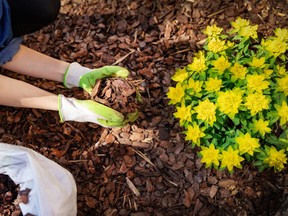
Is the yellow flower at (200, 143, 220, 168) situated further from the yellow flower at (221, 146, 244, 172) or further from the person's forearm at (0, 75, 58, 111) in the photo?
the person's forearm at (0, 75, 58, 111)

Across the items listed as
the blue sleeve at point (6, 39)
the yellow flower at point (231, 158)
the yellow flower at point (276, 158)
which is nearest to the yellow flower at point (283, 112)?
the yellow flower at point (276, 158)

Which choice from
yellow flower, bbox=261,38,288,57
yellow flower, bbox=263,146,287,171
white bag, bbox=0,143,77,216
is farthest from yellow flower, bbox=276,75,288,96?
white bag, bbox=0,143,77,216

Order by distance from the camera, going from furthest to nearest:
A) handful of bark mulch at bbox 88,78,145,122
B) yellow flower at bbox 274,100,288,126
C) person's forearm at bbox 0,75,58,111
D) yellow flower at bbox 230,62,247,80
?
handful of bark mulch at bbox 88,78,145,122 → person's forearm at bbox 0,75,58,111 → yellow flower at bbox 230,62,247,80 → yellow flower at bbox 274,100,288,126

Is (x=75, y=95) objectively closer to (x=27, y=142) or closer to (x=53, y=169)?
(x=27, y=142)

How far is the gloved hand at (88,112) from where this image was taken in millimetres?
1817

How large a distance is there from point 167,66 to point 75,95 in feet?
1.63

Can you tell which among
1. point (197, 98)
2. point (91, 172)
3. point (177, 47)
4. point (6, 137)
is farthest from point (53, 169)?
point (177, 47)

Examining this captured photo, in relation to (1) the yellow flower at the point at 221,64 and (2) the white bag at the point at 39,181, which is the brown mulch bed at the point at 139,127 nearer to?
(2) the white bag at the point at 39,181

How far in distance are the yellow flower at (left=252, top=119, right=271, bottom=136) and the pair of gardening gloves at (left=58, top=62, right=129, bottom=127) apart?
60cm

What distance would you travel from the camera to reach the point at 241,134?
63.9 inches

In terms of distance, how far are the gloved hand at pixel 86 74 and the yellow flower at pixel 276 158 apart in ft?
2.41

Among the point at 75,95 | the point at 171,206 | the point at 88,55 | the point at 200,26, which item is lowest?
the point at 171,206

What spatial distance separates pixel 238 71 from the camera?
167 centimetres

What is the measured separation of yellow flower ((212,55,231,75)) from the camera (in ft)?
5.46
